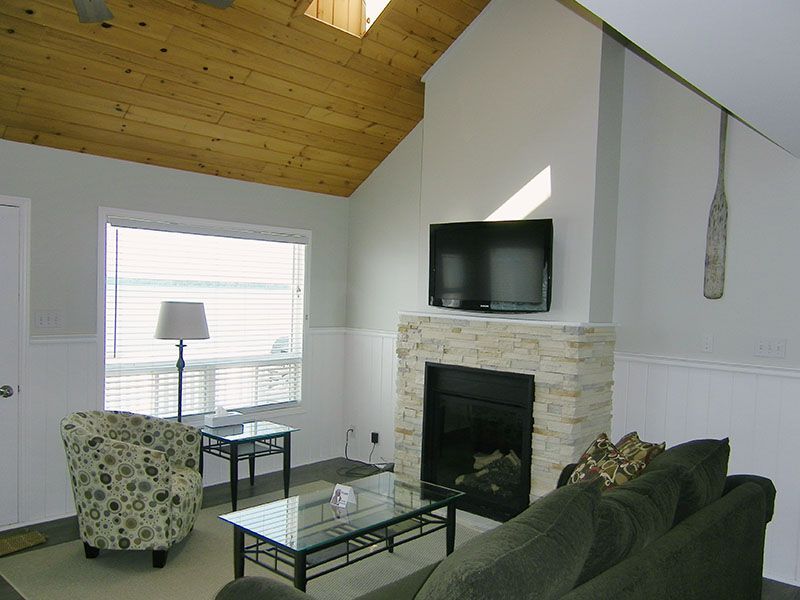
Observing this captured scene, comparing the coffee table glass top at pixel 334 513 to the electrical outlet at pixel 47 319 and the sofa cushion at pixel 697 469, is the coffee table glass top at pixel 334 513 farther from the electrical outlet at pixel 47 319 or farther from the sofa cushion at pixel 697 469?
the electrical outlet at pixel 47 319

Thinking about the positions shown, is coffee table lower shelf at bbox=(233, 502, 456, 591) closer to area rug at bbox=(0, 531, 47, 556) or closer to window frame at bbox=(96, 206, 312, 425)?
area rug at bbox=(0, 531, 47, 556)

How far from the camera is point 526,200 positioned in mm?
4434

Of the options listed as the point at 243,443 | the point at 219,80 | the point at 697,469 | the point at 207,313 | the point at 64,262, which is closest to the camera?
the point at 697,469

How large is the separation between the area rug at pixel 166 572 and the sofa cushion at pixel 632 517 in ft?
5.94

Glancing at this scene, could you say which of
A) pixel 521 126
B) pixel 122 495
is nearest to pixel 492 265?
pixel 521 126

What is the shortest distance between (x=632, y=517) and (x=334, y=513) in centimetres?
168

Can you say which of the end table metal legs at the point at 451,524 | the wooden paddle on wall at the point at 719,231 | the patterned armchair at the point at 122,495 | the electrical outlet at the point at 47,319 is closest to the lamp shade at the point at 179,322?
the electrical outlet at the point at 47,319

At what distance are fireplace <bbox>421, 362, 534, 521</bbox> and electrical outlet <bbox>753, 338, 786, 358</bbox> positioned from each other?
1334 millimetres

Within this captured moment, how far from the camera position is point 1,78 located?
3686 mm

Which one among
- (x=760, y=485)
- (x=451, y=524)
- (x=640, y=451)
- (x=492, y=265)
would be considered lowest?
(x=451, y=524)

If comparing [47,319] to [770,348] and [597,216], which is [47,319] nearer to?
[597,216]

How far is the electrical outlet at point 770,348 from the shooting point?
372 cm

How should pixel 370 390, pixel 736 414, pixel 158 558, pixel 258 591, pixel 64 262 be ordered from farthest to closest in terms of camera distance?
pixel 370 390 < pixel 64 262 < pixel 736 414 < pixel 158 558 < pixel 258 591

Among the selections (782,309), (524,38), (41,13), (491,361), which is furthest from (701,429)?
(41,13)
